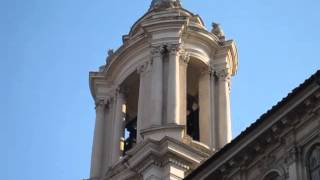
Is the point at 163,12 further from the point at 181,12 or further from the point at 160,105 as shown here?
the point at 160,105

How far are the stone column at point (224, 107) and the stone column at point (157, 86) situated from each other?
12.5 ft

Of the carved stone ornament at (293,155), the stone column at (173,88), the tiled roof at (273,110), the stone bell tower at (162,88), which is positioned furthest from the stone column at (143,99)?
the carved stone ornament at (293,155)

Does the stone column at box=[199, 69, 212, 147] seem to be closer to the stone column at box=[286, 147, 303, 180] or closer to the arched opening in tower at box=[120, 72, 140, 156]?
the arched opening in tower at box=[120, 72, 140, 156]

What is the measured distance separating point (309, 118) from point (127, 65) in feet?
70.5

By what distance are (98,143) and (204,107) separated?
5.72m

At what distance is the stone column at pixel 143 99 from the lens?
163ft

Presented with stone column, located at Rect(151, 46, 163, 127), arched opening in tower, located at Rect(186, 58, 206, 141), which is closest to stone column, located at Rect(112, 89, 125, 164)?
stone column, located at Rect(151, 46, 163, 127)

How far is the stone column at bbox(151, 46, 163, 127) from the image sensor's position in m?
48.5

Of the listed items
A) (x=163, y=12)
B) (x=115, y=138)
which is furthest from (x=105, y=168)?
(x=163, y=12)

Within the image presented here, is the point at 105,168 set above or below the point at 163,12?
below

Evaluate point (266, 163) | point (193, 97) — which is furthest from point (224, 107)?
point (266, 163)

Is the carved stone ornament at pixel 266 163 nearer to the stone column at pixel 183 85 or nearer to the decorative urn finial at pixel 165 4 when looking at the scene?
the stone column at pixel 183 85

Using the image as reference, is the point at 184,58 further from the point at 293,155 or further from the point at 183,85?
the point at 293,155

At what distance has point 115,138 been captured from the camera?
170 ft
